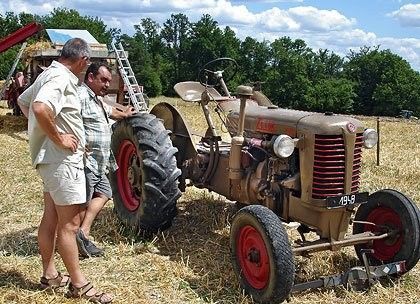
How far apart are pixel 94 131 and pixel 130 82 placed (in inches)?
404

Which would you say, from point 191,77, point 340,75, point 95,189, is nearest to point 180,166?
point 95,189

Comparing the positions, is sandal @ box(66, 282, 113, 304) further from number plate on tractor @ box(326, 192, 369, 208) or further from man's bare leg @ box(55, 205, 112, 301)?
number plate on tractor @ box(326, 192, 369, 208)

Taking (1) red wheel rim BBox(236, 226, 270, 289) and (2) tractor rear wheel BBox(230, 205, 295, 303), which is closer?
(2) tractor rear wheel BBox(230, 205, 295, 303)

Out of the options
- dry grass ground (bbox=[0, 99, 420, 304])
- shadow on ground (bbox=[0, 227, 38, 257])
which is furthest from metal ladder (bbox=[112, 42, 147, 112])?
shadow on ground (bbox=[0, 227, 38, 257])

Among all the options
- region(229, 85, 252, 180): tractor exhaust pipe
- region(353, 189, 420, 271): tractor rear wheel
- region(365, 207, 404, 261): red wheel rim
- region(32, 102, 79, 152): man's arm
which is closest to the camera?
region(32, 102, 79, 152): man's arm

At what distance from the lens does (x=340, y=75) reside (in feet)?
147

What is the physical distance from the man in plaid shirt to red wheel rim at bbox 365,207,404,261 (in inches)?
87.6

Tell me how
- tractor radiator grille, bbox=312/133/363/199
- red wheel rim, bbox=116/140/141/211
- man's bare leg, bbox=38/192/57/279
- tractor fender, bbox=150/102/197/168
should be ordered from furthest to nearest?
1. tractor fender, bbox=150/102/197/168
2. red wheel rim, bbox=116/140/141/211
3. tractor radiator grille, bbox=312/133/363/199
4. man's bare leg, bbox=38/192/57/279

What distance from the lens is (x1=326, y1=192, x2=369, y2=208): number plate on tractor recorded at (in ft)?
13.4

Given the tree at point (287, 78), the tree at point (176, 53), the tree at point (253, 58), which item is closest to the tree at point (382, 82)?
the tree at point (287, 78)

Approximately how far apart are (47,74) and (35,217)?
2.79 m

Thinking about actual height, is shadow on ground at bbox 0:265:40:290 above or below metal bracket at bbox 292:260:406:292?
below

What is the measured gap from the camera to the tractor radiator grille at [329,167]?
417 cm

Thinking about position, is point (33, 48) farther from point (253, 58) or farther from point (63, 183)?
point (253, 58)
